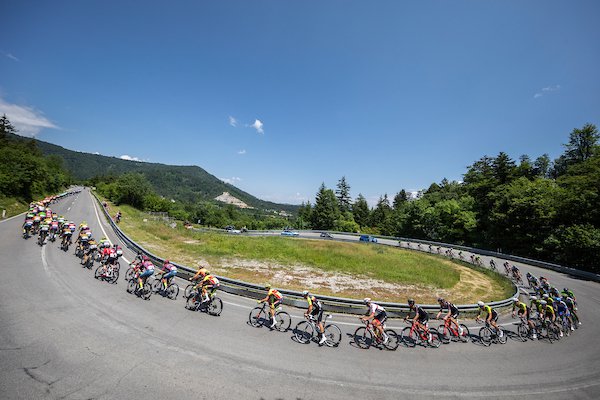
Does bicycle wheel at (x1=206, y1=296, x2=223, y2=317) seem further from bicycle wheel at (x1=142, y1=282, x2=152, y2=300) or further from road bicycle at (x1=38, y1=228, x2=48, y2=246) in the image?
road bicycle at (x1=38, y1=228, x2=48, y2=246)

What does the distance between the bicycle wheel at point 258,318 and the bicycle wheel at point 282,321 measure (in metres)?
0.61

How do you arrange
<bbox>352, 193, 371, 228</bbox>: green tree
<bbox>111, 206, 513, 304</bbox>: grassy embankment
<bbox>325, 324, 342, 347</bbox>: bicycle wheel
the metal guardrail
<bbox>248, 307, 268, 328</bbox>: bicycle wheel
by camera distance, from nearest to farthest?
<bbox>325, 324, 342, 347</bbox>: bicycle wheel < <bbox>248, 307, 268, 328</bbox>: bicycle wheel < the metal guardrail < <bbox>111, 206, 513, 304</bbox>: grassy embankment < <bbox>352, 193, 371, 228</bbox>: green tree

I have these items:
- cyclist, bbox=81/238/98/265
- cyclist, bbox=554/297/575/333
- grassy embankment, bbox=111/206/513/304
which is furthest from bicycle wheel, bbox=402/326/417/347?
cyclist, bbox=81/238/98/265

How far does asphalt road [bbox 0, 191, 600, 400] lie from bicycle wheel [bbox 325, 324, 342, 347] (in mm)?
278

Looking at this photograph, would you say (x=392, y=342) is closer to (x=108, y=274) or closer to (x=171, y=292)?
(x=171, y=292)

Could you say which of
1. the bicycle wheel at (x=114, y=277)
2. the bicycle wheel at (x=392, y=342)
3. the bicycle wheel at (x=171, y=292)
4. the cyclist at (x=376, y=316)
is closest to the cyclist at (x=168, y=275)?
the bicycle wheel at (x=171, y=292)

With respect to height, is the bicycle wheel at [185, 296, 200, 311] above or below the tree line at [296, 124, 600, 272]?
below

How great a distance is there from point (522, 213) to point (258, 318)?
148ft

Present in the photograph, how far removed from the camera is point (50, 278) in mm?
13367

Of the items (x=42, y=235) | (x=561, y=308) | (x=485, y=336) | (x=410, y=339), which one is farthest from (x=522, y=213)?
(x=42, y=235)

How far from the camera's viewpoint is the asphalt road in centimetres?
675

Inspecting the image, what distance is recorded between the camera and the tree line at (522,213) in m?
31.5

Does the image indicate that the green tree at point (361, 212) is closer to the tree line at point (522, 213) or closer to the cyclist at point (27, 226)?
the tree line at point (522, 213)

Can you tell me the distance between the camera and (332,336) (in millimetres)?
10438
